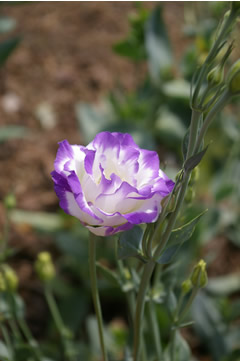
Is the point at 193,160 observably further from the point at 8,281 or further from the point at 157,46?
the point at 157,46

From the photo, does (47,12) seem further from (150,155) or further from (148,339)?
(150,155)

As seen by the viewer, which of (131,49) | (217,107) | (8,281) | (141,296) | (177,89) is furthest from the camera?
(131,49)

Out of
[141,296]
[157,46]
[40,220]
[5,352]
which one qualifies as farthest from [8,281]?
[157,46]

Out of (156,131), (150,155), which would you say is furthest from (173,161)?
(150,155)

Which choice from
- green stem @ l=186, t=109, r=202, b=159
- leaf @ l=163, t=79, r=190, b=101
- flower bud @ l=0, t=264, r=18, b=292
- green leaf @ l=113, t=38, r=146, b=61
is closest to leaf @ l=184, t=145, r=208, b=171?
green stem @ l=186, t=109, r=202, b=159

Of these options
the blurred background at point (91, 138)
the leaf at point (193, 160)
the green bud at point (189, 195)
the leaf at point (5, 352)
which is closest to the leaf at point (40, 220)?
the blurred background at point (91, 138)
